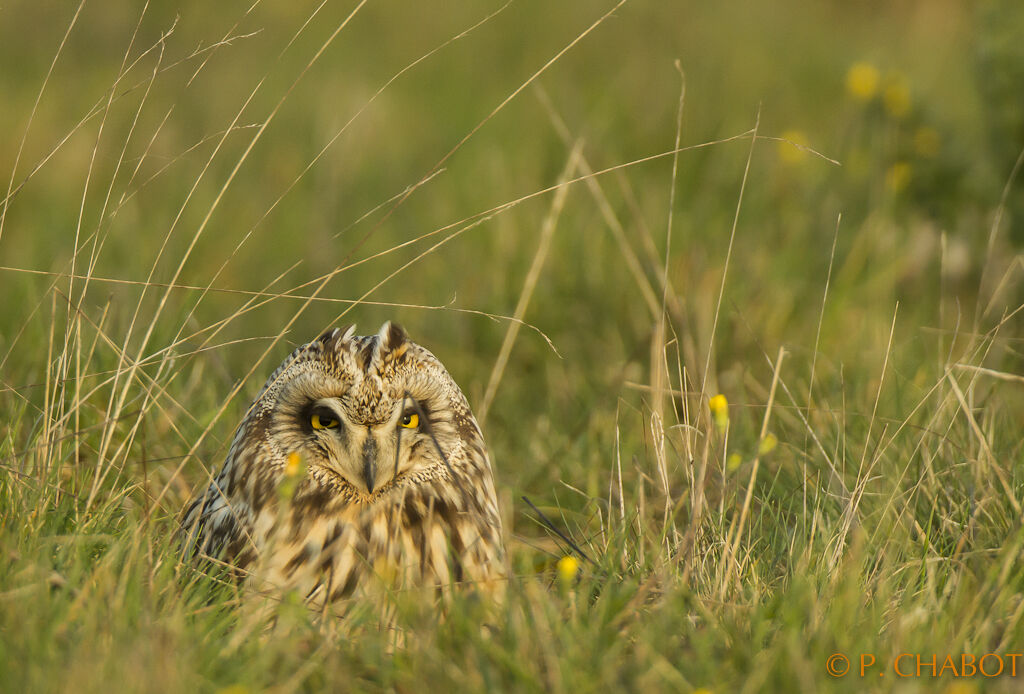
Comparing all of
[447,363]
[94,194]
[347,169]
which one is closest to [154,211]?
[94,194]

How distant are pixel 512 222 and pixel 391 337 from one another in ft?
9.10

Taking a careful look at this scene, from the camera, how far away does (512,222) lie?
5324 mm

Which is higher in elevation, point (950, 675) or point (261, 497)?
point (261, 497)

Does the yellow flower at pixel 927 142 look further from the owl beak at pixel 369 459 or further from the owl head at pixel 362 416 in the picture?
the owl beak at pixel 369 459

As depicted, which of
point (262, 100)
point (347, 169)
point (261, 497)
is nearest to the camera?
point (261, 497)

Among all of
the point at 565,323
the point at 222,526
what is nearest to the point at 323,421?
the point at 222,526

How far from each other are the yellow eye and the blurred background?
0.81 feet

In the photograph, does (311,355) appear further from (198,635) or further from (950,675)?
(950,675)

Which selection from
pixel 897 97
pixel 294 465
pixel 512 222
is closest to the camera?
pixel 294 465

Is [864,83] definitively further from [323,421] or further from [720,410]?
[323,421]

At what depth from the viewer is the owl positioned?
2.55m

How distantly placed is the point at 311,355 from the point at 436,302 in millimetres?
2431

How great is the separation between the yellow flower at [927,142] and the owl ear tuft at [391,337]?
312 cm

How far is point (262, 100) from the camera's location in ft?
26.8
